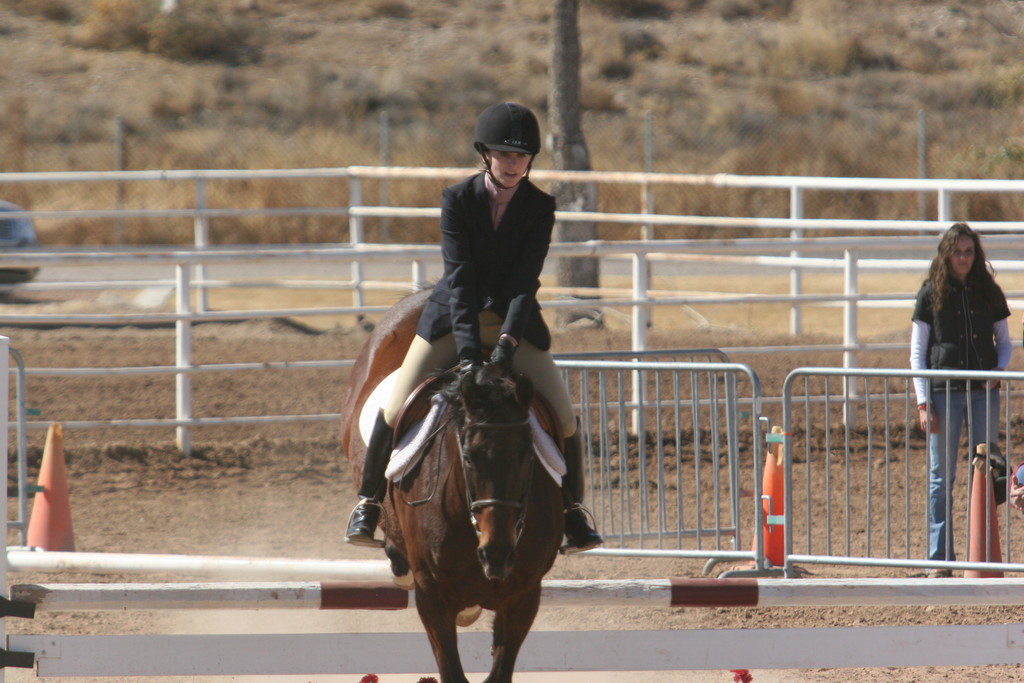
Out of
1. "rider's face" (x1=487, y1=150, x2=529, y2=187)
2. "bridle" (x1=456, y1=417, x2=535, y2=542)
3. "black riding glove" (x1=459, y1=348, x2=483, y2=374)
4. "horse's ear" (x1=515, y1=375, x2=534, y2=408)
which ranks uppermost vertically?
"rider's face" (x1=487, y1=150, x2=529, y2=187)

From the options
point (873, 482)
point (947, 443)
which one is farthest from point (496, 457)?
point (873, 482)

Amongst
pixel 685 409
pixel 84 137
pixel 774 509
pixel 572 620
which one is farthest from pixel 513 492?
pixel 84 137

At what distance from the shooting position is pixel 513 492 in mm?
3969

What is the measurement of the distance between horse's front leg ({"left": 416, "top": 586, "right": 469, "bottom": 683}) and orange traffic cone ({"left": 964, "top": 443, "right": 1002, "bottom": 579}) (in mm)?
3242

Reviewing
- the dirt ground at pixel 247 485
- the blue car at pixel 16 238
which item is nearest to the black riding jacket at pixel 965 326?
the dirt ground at pixel 247 485

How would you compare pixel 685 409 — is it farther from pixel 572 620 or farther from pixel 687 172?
pixel 687 172

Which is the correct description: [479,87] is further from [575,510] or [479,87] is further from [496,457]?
[496,457]

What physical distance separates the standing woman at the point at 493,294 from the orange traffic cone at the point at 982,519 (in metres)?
2.68

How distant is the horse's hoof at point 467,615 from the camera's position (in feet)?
14.4

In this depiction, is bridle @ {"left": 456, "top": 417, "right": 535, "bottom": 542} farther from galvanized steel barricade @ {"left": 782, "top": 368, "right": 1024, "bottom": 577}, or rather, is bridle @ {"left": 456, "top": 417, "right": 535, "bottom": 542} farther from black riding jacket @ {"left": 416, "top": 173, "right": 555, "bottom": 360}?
galvanized steel barricade @ {"left": 782, "top": 368, "right": 1024, "bottom": 577}

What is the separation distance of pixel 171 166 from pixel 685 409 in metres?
16.8

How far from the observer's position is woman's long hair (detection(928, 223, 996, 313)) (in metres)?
6.92

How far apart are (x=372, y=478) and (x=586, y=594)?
34.6 inches

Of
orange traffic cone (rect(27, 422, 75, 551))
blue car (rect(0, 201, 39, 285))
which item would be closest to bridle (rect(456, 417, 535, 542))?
orange traffic cone (rect(27, 422, 75, 551))
